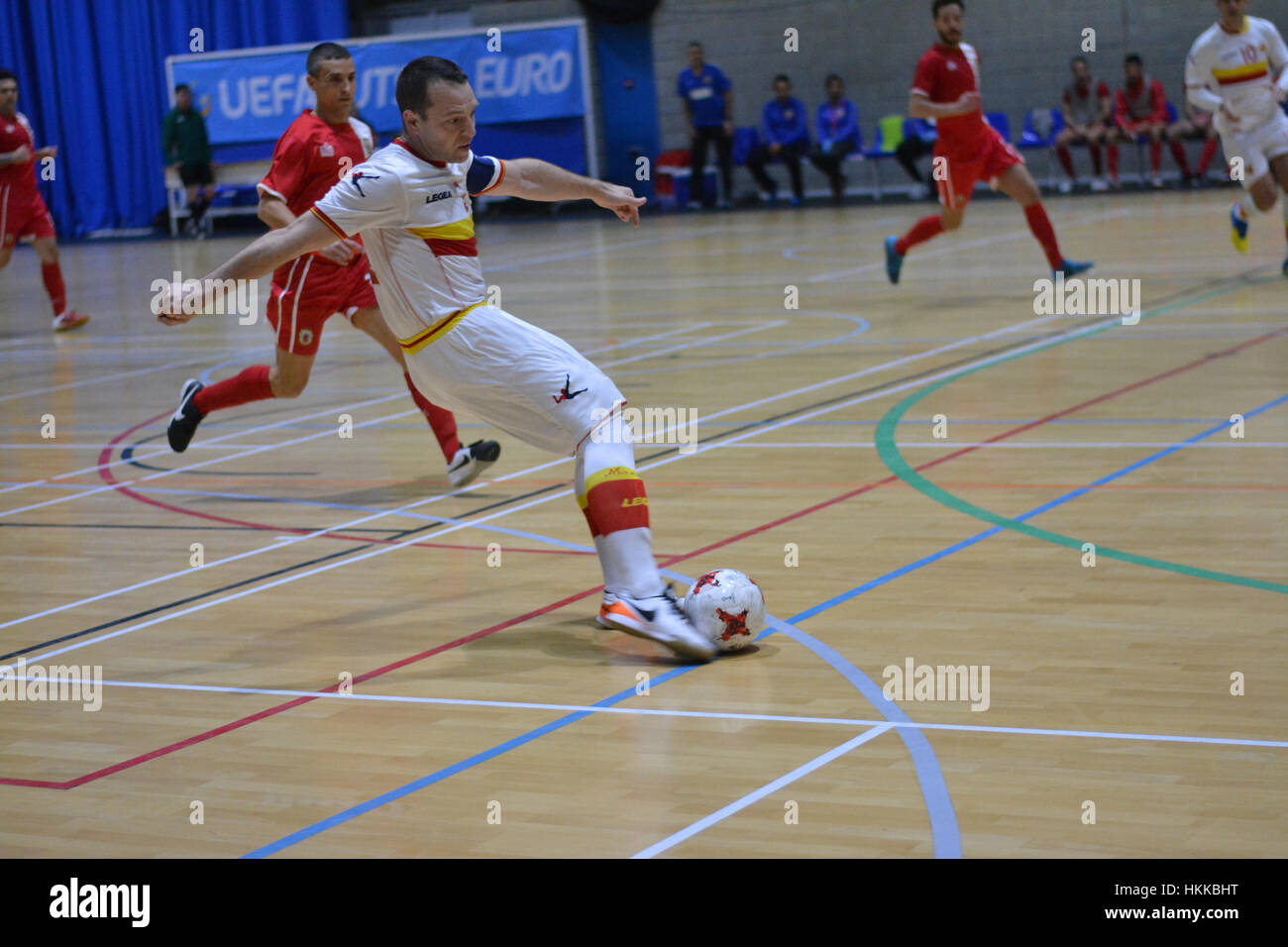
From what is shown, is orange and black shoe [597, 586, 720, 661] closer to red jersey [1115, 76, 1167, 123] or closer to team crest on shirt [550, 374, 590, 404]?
team crest on shirt [550, 374, 590, 404]

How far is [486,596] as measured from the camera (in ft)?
17.9

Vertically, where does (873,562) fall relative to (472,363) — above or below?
below

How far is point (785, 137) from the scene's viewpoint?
73.0 ft

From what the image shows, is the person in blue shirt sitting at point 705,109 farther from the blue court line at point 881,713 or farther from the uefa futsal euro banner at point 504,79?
the blue court line at point 881,713

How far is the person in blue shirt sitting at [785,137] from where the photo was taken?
22062 millimetres

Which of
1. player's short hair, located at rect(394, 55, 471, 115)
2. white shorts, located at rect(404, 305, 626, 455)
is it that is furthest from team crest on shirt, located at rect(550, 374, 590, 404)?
player's short hair, located at rect(394, 55, 471, 115)

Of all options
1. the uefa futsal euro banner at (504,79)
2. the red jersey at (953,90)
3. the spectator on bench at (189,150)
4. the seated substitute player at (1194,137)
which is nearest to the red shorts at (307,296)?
the red jersey at (953,90)

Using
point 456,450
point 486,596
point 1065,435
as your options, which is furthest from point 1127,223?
point 486,596

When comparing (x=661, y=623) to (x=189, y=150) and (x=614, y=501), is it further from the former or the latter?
(x=189, y=150)

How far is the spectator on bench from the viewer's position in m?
24.2

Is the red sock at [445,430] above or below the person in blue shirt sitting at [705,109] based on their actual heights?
below

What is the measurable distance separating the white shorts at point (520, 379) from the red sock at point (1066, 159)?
660 inches
